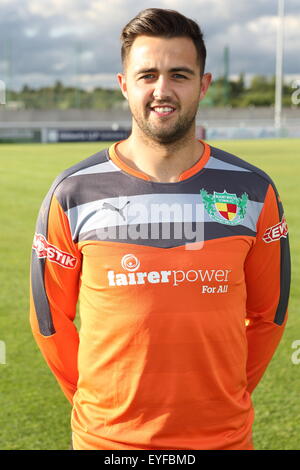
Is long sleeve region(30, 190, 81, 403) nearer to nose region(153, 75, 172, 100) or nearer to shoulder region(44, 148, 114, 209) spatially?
shoulder region(44, 148, 114, 209)

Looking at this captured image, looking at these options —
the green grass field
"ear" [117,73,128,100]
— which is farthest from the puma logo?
the green grass field

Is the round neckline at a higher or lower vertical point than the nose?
lower

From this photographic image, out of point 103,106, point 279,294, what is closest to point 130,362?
point 279,294

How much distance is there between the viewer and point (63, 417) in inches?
149

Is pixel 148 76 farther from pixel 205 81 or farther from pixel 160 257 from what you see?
pixel 160 257

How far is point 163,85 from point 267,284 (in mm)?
821

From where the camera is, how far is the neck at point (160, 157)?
202 centimetres

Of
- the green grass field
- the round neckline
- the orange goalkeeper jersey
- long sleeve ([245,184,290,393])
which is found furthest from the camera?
the green grass field

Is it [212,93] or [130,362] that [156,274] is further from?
[212,93]

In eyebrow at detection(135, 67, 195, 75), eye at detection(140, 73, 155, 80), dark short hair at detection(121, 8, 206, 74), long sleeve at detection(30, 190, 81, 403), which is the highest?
dark short hair at detection(121, 8, 206, 74)

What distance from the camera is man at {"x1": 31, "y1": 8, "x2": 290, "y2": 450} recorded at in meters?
1.90

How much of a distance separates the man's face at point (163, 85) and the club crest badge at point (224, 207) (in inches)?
8.9

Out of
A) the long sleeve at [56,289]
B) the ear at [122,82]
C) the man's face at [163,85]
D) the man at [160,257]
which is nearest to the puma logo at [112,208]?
the man at [160,257]

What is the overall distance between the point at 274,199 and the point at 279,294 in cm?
39
